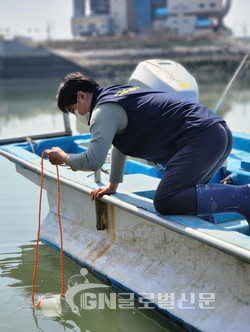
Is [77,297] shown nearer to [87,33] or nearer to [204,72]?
[204,72]

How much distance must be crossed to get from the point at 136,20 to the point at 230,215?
61086mm

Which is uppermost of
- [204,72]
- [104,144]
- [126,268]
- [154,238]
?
[104,144]

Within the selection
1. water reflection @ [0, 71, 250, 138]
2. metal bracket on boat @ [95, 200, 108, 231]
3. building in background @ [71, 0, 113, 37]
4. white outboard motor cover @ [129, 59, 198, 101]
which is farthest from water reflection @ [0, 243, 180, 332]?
building in background @ [71, 0, 113, 37]

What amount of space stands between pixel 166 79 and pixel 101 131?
2.06 m

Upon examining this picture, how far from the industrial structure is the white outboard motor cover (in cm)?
5804

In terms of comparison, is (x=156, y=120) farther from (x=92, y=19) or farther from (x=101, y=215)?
(x=92, y=19)

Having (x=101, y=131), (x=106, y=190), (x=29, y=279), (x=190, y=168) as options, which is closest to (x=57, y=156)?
(x=101, y=131)

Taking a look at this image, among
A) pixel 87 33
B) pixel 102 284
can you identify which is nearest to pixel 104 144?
pixel 102 284

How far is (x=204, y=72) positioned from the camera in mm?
40281

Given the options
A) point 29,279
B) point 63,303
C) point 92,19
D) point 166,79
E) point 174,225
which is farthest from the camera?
point 92,19

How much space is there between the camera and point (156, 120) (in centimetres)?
330

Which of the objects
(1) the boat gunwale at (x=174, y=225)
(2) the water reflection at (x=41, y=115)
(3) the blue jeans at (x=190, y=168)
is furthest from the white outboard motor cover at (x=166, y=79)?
(2) the water reflection at (x=41, y=115)

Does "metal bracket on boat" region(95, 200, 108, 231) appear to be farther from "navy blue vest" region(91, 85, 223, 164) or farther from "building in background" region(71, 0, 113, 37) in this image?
"building in background" region(71, 0, 113, 37)

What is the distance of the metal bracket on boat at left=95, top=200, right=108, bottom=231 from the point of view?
395 centimetres
